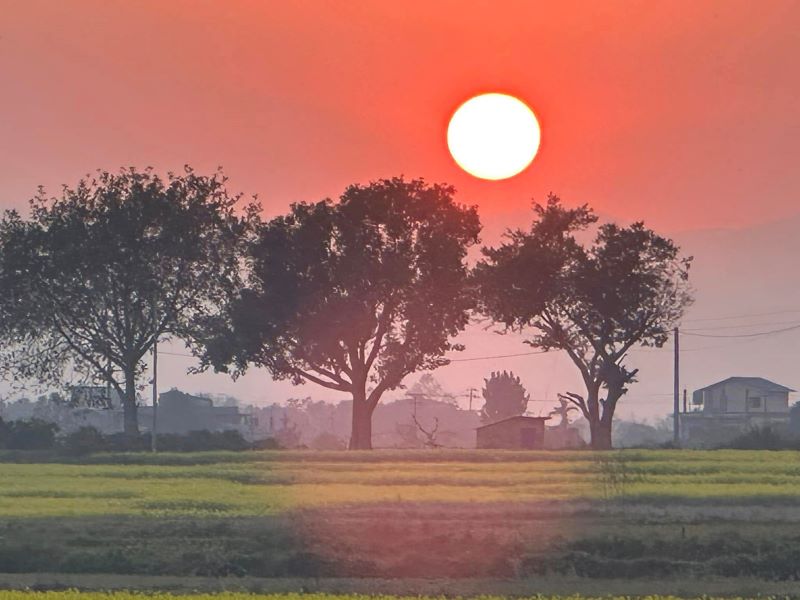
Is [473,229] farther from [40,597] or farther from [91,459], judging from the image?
[40,597]

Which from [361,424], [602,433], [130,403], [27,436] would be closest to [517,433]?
[602,433]

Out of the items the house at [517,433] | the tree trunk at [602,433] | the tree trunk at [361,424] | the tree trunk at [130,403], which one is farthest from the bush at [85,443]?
the house at [517,433]

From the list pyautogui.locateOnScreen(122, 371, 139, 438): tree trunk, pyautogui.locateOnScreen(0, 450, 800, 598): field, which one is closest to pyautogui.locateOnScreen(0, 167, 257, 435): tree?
pyautogui.locateOnScreen(122, 371, 139, 438): tree trunk

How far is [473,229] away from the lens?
11344cm

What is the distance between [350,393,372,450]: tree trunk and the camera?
109 metres

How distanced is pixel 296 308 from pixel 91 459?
27.2 meters

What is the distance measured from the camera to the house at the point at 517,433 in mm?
129500

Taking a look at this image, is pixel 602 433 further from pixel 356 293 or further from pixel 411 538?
pixel 411 538

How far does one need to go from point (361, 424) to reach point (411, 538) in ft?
222

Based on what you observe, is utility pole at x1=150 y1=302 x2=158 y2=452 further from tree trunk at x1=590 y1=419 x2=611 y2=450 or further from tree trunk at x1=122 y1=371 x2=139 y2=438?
tree trunk at x1=590 y1=419 x2=611 y2=450

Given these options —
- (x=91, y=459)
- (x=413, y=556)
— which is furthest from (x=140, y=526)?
(x=91, y=459)

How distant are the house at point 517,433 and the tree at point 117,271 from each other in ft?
99.9

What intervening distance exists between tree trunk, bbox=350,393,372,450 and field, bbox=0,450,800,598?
51.0 metres

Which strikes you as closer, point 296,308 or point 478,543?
point 478,543
